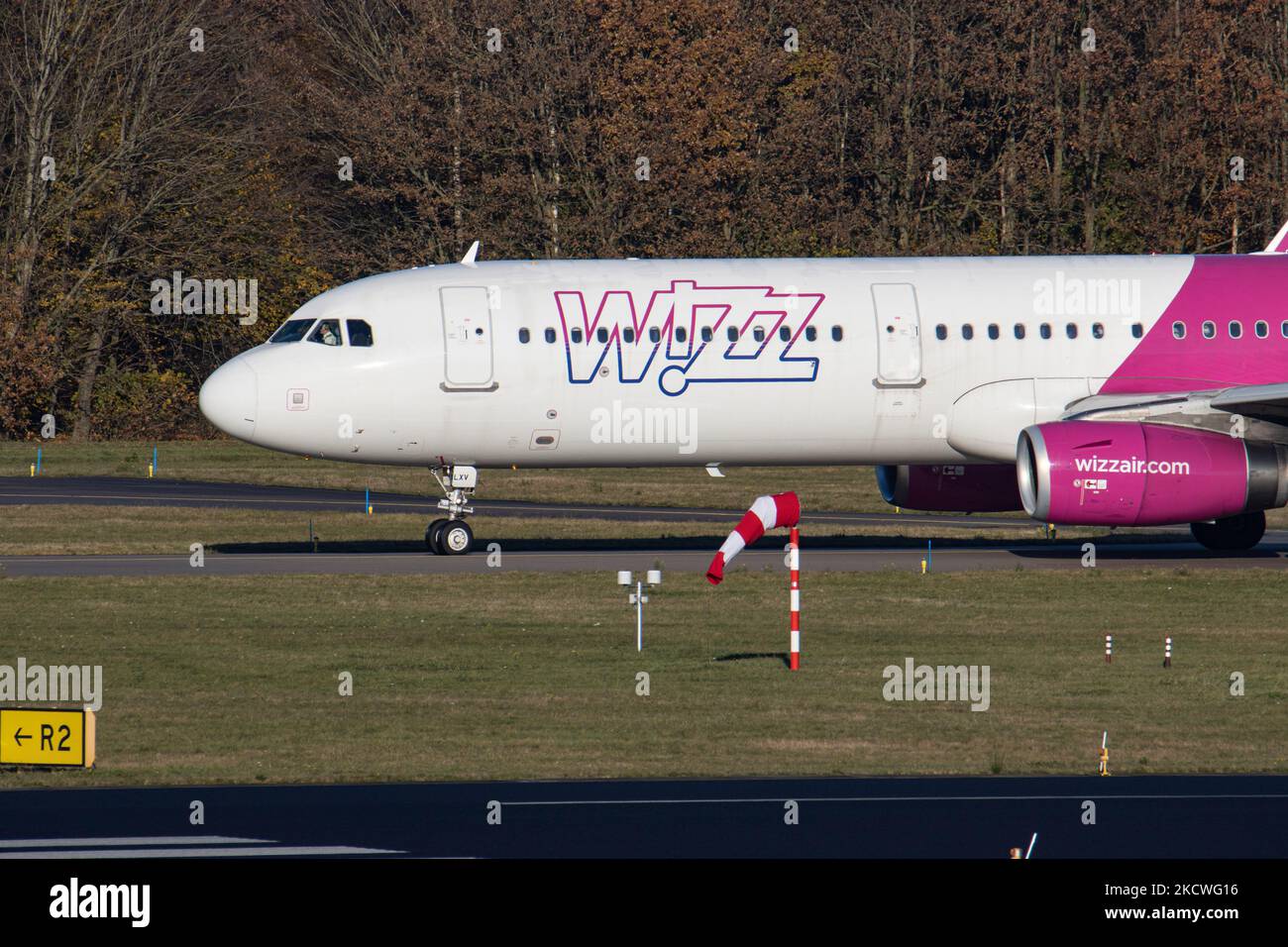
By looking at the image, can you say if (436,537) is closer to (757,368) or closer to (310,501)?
(757,368)

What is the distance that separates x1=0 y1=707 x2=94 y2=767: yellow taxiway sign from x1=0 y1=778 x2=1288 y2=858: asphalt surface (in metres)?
0.69

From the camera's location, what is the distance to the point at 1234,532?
3422 cm

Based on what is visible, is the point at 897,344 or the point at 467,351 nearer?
the point at 467,351

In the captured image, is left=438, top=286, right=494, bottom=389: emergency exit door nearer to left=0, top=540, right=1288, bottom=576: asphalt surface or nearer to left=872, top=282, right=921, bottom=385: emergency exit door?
left=0, top=540, right=1288, bottom=576: asphalt surface

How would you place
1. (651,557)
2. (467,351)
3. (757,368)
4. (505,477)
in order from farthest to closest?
1. (505,477)
2. (651,557)
3. (757,368)
4. (467,351)

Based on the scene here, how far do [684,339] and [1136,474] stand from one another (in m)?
7.60

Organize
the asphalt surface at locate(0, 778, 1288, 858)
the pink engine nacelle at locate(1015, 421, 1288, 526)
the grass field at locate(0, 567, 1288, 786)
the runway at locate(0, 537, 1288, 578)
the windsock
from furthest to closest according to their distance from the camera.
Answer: the runway at locate(0, 537, 1288, 578) → the pink engine nacelle at locate(1015, 421, 1288, 526) → the windsock → the grass field at locate(0, 567, 1288, 786) → the asphalt surface at locate(0, 778, 1288, 858)

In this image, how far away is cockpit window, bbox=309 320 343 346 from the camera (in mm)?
31734

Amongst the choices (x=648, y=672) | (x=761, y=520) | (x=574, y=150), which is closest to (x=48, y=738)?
(x=648, y=672)

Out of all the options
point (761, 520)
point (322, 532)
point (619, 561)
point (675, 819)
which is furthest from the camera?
point (322, 532)

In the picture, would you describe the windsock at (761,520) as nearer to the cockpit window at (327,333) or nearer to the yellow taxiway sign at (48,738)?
the yellow taxiway sign at (48,738)

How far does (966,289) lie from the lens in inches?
1291

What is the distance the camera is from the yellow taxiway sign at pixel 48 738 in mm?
16797

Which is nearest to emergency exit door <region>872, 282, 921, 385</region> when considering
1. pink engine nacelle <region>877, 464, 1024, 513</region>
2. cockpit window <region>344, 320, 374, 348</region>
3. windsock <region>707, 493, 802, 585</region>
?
pink engine nacelle <region>877, 464, 1024, 513</region>
